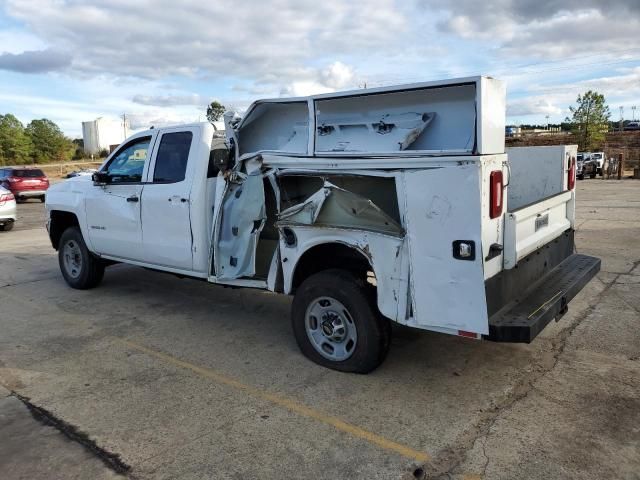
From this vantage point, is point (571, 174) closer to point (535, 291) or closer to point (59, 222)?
point (535, 291)

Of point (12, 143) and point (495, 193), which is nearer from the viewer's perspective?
point (495, 193)

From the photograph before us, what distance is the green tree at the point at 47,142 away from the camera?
227ft

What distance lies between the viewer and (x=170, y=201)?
5.72 m

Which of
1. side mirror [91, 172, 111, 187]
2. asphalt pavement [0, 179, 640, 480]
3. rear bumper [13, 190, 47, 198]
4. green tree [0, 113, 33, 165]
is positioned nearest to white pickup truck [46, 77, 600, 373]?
side mirror [91, 172, 111, 187]

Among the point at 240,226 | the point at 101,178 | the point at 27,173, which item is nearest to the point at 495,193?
the point at 240,226

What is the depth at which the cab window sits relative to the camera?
6281mm

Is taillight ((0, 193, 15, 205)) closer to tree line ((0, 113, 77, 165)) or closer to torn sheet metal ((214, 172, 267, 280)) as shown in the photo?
torn sheet metal ((214, 172, 267, 280))

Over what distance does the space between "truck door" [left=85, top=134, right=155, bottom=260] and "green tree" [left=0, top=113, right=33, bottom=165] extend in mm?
65583

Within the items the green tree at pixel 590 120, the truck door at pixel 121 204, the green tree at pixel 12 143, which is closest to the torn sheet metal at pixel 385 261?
the truck door at pixel 121 204

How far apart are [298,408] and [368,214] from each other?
150cm

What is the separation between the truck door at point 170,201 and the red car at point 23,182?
20771mm

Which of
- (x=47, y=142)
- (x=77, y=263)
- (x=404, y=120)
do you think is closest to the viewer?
(x=404, y=120)

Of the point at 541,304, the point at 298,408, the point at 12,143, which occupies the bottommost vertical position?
the point at 298,408

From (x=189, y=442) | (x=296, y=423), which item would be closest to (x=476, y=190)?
(x=296, y=423)
